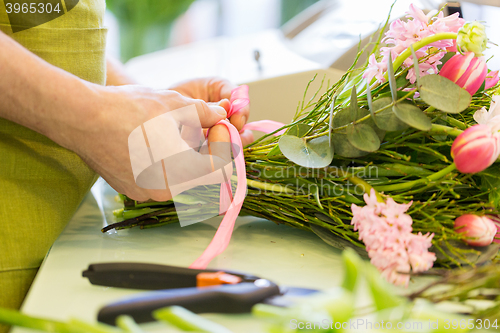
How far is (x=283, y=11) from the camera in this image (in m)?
2.20

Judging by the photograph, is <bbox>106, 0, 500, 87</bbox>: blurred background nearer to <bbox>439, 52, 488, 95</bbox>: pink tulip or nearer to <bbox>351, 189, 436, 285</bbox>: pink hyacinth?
<bbox>439, 52, 488, 95</bbox>: pink tulip

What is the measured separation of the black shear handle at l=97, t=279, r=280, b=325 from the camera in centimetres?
26

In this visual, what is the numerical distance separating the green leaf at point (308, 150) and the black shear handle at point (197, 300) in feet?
0.43

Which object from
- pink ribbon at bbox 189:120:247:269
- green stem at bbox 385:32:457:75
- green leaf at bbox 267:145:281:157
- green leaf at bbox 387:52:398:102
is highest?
green stem at bbox 385:32:457:75

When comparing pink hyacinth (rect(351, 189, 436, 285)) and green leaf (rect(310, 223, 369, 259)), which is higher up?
pink hyacinth (rect(351, 189, 436, 285))

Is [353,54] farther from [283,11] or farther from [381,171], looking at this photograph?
[283,11]

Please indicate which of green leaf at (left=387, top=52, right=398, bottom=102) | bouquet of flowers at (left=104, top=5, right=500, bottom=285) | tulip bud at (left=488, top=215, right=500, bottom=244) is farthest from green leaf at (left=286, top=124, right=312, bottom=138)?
tulip bud at (left=488, top=215, right=500, bottom=244)

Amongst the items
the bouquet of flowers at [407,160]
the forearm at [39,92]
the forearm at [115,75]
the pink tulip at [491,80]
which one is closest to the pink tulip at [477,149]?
the bouquet of flowers at [407,160]

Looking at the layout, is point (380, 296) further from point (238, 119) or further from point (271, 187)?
point (238, 119)

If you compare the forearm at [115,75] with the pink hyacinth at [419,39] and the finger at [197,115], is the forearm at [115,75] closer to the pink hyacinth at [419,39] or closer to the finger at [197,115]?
the finger at [197,115]

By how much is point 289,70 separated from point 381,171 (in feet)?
1.33

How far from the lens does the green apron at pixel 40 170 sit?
0.38m

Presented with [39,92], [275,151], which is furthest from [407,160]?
[39,92]

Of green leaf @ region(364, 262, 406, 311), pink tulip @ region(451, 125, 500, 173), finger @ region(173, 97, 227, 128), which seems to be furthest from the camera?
finger @ region(173, 97, 227, 128)
